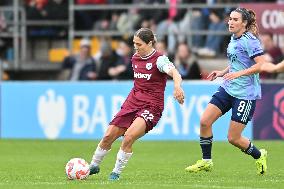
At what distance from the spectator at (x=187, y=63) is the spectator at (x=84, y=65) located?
7.96 ft

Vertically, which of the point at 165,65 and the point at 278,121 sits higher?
the point at 165,65

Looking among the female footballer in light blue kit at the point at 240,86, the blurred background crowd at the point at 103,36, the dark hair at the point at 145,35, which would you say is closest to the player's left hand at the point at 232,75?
the female footballer in light blue kit at the point at 240,86

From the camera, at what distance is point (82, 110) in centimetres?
2248

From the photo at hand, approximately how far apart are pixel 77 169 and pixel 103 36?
14.0 m

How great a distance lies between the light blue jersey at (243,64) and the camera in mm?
13812

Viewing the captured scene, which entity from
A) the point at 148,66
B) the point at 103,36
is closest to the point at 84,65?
the point at 103,36

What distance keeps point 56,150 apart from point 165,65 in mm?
6860

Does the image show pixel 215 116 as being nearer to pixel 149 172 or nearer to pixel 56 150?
pixel 149 172

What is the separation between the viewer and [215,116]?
14.1 meters

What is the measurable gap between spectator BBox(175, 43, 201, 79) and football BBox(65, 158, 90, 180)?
1059cm

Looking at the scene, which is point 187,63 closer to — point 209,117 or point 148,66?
point 209,117

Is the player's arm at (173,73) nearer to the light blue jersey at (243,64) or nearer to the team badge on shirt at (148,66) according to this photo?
the team badge on shirt at (148,66)

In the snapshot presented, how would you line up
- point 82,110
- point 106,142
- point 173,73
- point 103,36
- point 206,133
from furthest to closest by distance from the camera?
1. point 103,36
2. point 82,110
3. point 206,133
4. point 106,142
5. point 173,73

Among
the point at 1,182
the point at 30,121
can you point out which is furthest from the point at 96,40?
the point at 1,182
